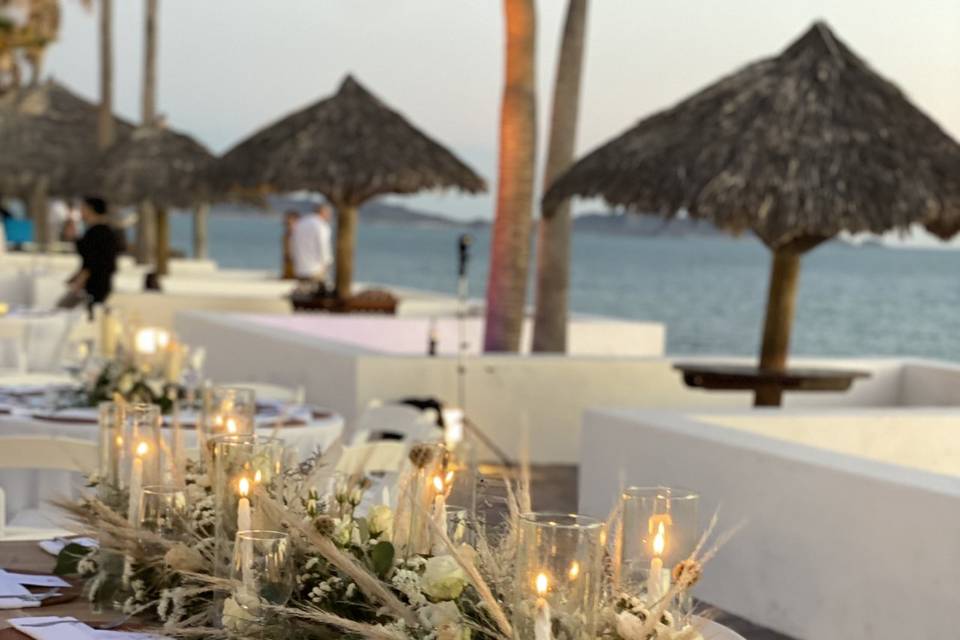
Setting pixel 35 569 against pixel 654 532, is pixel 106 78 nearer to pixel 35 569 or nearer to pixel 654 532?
pixel 35 569

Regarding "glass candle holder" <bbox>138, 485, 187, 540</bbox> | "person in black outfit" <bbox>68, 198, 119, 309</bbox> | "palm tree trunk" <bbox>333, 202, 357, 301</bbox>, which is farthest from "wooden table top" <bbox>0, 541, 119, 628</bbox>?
"palm tree trunk" <bbox>333, 202, 357, 301</bbox>

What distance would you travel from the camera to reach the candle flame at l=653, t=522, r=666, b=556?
102 inches

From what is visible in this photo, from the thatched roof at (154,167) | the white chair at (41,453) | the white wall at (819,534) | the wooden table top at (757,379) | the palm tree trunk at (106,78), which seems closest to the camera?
the white chair at (41,453)

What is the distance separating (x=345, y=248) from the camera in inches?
575

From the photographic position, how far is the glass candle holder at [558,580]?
2.14m

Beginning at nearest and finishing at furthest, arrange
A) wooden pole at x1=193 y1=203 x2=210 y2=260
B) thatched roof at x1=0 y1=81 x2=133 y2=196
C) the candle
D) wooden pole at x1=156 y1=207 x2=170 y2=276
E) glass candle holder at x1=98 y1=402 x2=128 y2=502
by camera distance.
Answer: the candle → glass candle holder at x1=98 y1=402 x2=128 y2=502 → wooden pole at x1=156 y1=207 x2=170 y2=276 → thatched roof at x1=0 y1=81 x2=133 y2=196 → wooden pole at x1=193 y1=203 x2=210 y2=260

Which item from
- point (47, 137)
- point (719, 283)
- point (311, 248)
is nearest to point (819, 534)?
point (311, 248)

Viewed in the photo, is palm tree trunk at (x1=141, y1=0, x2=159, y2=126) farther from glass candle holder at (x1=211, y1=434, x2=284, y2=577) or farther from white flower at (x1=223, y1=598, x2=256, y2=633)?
white flower at (x1=223, y1=598, x2=256, y2=633)

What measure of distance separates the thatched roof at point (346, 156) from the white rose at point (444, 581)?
11.6 meters

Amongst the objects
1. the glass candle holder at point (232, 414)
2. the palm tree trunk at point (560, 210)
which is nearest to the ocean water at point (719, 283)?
the palm tree trunk at point (560, 210)

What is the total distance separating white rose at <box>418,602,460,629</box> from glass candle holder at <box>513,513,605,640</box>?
0.13 m

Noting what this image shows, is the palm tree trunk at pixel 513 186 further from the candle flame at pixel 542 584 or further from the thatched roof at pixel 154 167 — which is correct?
the candle flame at pixel 542 584

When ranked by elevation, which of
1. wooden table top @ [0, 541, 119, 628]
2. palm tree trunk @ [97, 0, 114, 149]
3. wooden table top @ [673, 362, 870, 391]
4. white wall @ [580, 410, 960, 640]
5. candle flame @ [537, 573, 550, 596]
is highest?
palm tree trunk @ [97, 0, 114, 149]

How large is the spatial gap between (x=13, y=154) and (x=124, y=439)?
26451 mm
